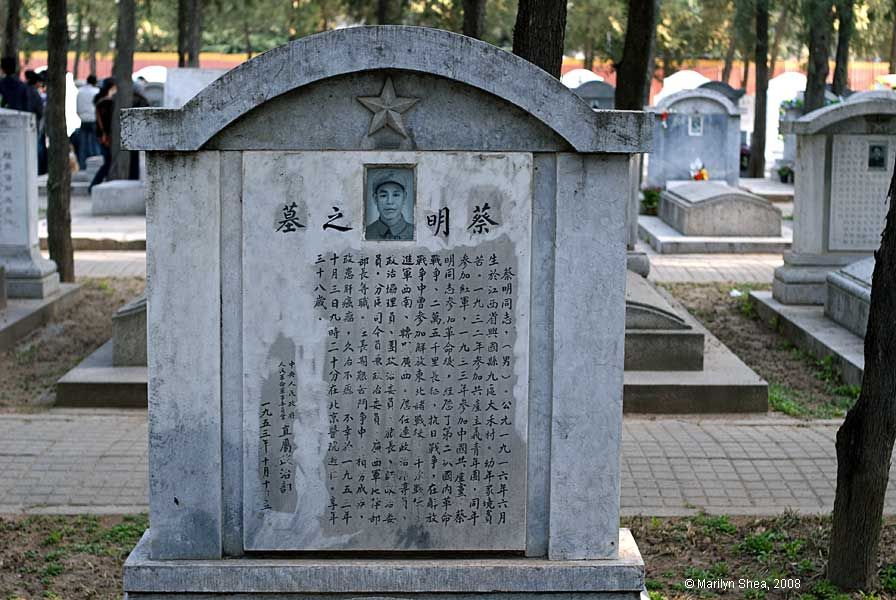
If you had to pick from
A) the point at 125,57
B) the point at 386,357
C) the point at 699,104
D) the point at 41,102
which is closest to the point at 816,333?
the point at 386,357

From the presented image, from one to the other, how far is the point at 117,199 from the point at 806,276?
10.5 meters

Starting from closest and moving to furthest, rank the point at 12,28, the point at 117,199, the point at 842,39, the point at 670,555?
the point at 670,555, the point at 117,199, the point at 12,28, the point at 842,39

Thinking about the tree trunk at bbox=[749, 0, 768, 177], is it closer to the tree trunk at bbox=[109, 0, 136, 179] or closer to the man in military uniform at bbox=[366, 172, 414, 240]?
the tree trunk at bbox=[109, 0, 136, 179]

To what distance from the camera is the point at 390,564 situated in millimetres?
4867

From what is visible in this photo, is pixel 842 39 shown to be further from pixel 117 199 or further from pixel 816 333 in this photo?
pixel 816 333

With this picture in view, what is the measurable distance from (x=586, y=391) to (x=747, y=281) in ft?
33.3

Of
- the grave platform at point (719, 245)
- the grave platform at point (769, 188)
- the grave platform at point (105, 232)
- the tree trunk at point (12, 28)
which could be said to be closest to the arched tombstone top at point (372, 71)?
the grave platform at point (105, 232)

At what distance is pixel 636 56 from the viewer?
497 inches

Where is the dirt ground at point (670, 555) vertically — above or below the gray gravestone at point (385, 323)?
below

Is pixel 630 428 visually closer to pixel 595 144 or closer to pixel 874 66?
pixel 595 144

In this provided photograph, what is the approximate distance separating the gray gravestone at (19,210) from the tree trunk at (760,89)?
52.4 feet

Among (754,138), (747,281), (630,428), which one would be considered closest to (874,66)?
(754,138)

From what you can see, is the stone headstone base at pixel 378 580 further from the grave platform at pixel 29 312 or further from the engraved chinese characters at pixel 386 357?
the grave platform at pixel 29 312

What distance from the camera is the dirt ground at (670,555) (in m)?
5.73
